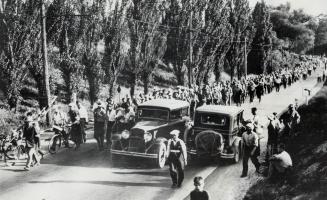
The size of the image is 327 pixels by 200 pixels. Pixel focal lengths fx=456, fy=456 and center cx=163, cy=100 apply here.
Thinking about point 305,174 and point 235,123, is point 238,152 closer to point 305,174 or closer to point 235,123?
point 235,123

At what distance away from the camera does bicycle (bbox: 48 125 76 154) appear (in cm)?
1652

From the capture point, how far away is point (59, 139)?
16.9m

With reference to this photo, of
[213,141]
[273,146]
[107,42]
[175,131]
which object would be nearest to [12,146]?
[175,131]

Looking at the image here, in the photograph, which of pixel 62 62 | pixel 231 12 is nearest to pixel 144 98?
pixel 62 62

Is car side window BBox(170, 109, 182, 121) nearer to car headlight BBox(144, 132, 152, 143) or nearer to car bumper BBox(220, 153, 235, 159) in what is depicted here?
car headlight BBox(144, 132, 152, 143)

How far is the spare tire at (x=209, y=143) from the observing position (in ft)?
48.2

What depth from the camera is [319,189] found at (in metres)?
9.80

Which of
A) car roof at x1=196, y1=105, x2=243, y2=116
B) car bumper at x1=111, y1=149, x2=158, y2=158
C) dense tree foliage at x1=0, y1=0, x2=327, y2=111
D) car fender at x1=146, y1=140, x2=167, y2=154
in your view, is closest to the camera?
car bumper at x1=111, y1=149, x2=158, y2=158

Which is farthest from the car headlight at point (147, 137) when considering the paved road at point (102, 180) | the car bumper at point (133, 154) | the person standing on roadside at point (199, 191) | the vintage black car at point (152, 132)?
the person standing on roadside at point (199, 191)

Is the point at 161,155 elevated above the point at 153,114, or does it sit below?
below

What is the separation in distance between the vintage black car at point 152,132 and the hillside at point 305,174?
Result: 354 centimetres

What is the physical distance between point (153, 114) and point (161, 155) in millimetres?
2284

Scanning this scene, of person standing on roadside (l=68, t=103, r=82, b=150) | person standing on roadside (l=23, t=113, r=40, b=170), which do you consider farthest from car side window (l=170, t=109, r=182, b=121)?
person standing on roadside (l=23, t=113, r=40, b=170)

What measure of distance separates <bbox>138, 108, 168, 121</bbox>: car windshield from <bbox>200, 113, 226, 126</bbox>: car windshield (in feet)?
4.95
